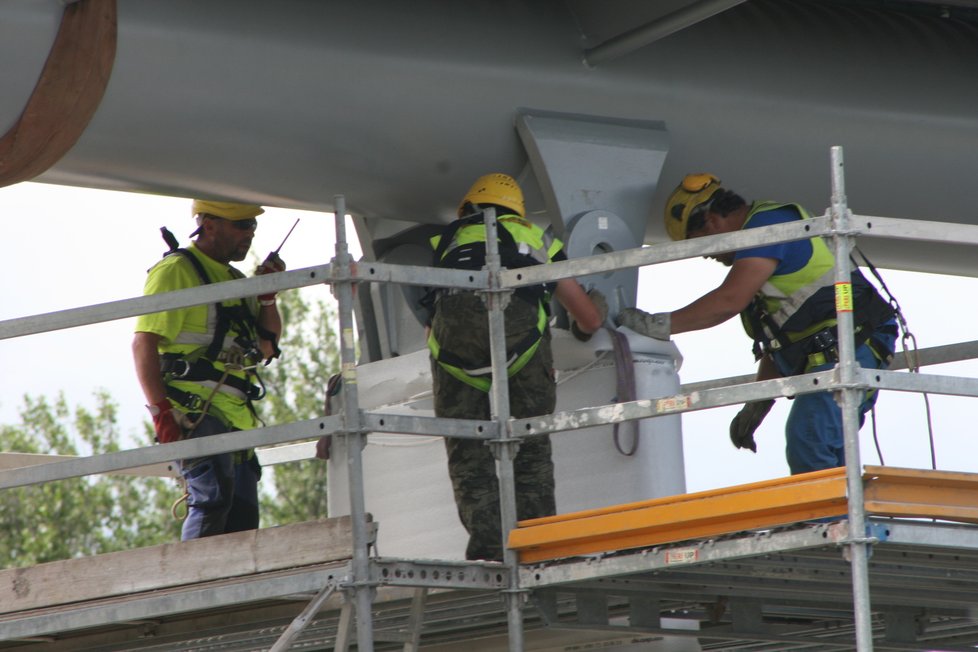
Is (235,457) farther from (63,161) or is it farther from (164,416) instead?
(63,161)

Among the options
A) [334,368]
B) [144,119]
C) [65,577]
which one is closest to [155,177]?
[144,119]

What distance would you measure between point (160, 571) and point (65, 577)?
48 cm

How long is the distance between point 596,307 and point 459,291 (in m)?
0.95

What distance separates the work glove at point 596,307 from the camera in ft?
25.8

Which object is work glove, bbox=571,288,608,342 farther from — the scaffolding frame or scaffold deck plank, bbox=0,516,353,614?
scaffold deck plank, bbox=0,516,353,614

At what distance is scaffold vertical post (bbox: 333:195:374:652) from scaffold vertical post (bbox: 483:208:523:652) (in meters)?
0.64

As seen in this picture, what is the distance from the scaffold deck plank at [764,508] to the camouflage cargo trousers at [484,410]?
0.68 m

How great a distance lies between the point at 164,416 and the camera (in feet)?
24.9

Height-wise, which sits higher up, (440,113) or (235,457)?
(440,113)

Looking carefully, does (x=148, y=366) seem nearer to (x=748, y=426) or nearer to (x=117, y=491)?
(x=748, y=426)

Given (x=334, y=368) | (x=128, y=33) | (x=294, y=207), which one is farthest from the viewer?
(x=334, y=368)

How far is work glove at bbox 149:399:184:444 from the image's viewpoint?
7594 millimetres

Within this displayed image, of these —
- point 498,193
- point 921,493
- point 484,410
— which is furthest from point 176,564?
point 921,493

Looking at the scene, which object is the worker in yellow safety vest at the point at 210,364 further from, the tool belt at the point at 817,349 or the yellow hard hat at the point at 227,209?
the tool belt at the point at 817,349
